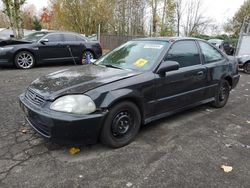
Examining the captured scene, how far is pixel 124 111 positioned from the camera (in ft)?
10.9

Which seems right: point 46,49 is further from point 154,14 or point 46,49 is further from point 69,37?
point 154,14

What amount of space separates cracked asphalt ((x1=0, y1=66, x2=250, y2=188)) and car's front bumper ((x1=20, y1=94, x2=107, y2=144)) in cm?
29

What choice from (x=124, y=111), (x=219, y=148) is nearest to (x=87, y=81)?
(x=124, y=111)

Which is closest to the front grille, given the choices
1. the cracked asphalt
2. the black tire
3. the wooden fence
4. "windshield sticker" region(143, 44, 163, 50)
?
the cracked asphalt

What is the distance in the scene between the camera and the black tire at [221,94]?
16.7ft

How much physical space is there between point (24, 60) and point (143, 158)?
7179 millimetres

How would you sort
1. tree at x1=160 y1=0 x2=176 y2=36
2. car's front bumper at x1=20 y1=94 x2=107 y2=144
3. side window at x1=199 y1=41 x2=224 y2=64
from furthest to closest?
1. tree at x1=160 y1=0 x2=176 y2=36
2. side window at x1=199 y1=41 x2=224 y2=64
3. car's front bumper at x1=20 y1=94 x2=107 y2=144

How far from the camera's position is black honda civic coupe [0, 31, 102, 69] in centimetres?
849

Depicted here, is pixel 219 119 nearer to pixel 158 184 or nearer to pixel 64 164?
pixel 158 184

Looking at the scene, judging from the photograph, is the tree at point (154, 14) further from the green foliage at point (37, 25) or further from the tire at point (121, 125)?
the green foliage at point (37, 25)

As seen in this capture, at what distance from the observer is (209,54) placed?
4.84 meters

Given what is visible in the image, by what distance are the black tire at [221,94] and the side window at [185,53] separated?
1.00 m

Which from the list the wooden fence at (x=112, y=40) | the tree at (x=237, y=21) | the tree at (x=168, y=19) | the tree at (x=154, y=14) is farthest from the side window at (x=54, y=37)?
the tree at (x=237, y=21)

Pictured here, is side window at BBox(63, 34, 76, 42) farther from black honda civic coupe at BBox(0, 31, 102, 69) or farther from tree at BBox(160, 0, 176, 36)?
tree at BBox(160, 0, 176, 36)
